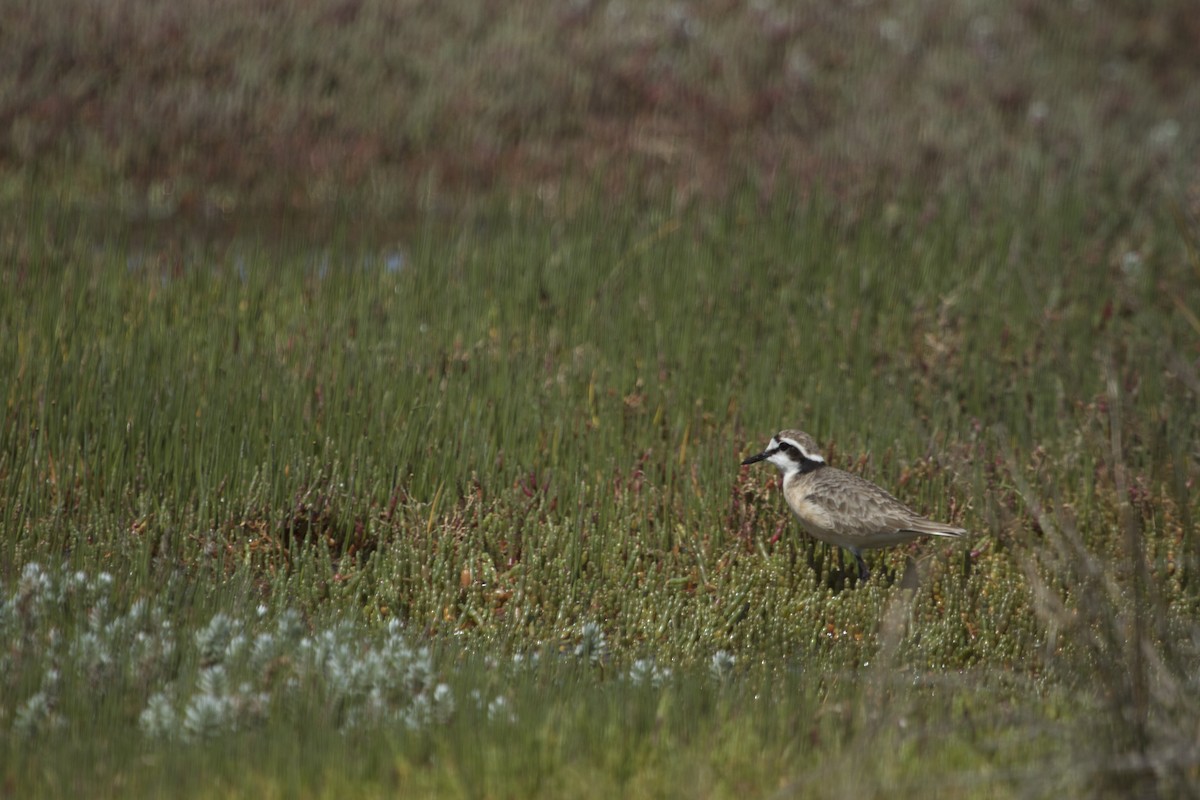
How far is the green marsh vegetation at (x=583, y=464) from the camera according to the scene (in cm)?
479

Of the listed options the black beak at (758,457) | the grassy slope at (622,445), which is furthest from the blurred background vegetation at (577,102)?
the black beak at (758,457)

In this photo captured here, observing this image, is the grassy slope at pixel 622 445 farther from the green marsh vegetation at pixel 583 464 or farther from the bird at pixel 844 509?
the bird at pixel 844 509

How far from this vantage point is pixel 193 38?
16094 millimetres

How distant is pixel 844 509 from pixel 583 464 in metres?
1.59

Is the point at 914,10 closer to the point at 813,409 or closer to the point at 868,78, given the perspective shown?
the point at 868,78

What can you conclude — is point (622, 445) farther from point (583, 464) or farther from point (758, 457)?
point (758, 457)

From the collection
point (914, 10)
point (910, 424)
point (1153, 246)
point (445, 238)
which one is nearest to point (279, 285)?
point (445, 238)

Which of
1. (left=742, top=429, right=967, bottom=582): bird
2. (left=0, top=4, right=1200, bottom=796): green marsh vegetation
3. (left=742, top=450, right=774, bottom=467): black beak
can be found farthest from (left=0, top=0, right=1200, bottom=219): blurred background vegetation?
(left=742, top=429, right=967, bottom=582): bird

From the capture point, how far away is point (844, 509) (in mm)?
6754

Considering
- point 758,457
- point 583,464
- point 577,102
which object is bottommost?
point 583,464

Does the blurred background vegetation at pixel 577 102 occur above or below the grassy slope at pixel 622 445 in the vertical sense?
above

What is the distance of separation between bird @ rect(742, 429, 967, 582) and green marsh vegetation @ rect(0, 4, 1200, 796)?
0.84 ft

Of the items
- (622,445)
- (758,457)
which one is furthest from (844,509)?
(622,445)

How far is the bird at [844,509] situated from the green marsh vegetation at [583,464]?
0.26m
